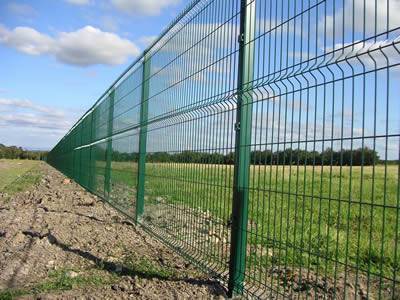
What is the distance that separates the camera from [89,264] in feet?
19.9

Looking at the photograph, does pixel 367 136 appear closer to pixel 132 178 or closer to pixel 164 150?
pixel 164 150

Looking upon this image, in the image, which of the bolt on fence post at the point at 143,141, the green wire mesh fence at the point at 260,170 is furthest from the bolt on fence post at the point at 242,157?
the bolt on fence post at the point at 143,141

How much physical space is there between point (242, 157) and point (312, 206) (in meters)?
1.07

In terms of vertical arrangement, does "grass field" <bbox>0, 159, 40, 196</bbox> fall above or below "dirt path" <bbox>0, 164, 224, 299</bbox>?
above

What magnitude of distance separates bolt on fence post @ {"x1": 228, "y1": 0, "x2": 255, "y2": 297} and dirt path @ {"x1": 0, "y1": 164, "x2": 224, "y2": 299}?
0.33 meters

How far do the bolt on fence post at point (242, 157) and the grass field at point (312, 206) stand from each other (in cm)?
9

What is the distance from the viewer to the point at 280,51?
4.03m

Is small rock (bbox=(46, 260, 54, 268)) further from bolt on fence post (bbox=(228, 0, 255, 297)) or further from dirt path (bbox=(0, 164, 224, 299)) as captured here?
bolt on fence post (bbox=(228, 0, 255, 297))

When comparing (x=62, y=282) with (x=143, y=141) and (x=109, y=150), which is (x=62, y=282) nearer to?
(x=143, y=141)

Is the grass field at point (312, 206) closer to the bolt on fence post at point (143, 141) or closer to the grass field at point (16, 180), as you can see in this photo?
the bolt on fence post at point (143, 141)

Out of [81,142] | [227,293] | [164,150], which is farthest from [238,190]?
[81,142]

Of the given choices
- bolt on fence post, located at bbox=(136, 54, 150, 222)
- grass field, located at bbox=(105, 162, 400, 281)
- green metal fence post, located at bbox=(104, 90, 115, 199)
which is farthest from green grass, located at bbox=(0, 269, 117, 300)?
green metal fence post, located at bbox=(104, 90, 115, 199)

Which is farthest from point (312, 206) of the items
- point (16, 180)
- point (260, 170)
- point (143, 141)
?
point (16, 180)

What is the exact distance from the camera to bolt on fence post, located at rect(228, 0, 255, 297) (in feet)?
15.0
